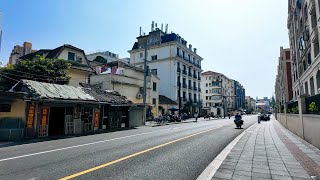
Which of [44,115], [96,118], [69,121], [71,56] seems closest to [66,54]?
[71,56]

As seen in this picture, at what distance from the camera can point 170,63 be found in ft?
183

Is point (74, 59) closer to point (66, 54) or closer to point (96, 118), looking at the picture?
point (66, 54)

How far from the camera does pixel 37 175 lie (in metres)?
5.88

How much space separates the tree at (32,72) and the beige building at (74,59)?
4640 mm

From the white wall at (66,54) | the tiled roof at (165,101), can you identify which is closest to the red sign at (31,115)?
the white wall at (66,54)

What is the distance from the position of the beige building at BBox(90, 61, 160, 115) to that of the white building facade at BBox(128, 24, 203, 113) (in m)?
12.0

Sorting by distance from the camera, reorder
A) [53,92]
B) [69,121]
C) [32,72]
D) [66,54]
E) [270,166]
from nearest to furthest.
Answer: [270,166], [53,92], [69,121], [32,72], [66,54]

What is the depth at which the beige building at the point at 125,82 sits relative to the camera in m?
33.2

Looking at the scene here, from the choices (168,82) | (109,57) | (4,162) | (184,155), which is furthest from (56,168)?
(109,57)

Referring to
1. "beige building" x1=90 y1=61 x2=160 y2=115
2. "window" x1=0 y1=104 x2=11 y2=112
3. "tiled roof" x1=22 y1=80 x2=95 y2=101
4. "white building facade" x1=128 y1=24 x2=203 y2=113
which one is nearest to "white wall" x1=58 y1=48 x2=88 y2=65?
"beige building" x1=90 y1=61 x2=160 y2=115

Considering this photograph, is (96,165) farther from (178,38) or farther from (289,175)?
(178,38)

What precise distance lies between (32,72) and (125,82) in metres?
13.6

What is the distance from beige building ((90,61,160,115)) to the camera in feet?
109

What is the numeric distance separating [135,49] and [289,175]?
5741 cm
